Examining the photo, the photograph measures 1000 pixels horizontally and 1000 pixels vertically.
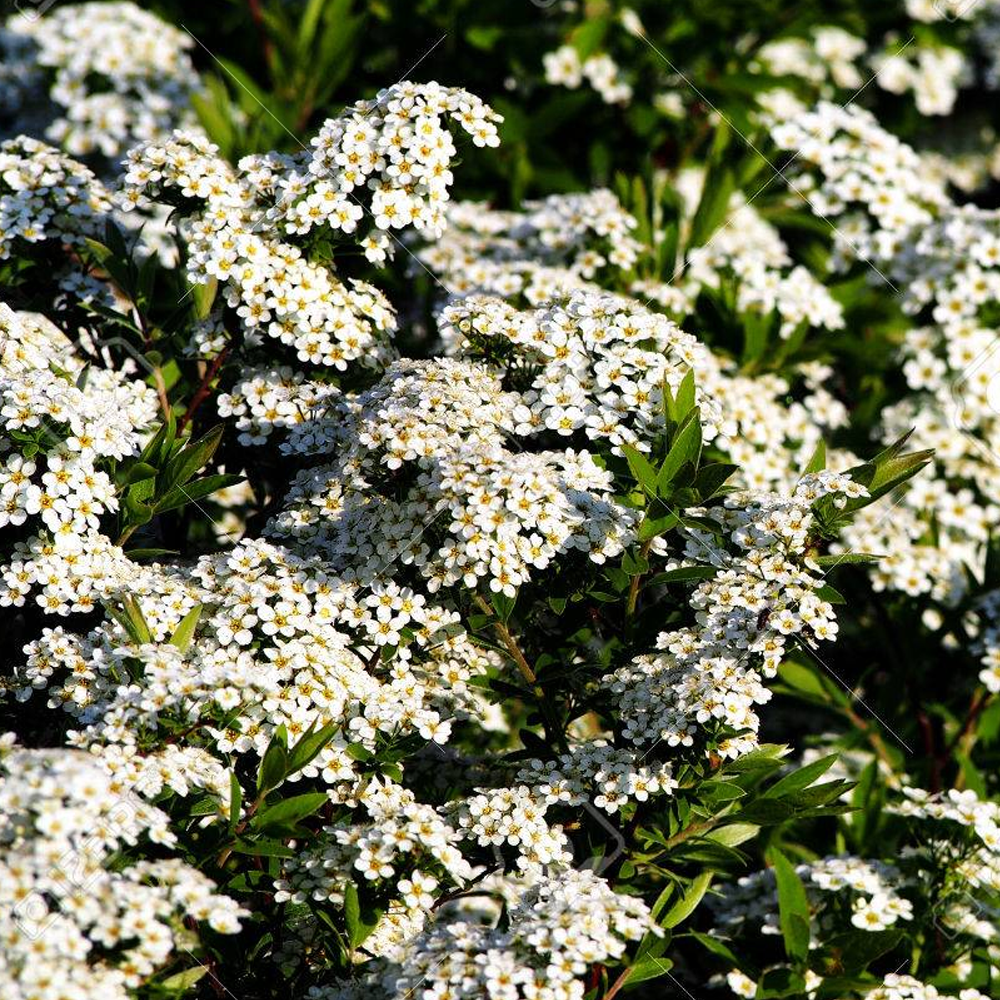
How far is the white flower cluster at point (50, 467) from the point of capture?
9.85 ft

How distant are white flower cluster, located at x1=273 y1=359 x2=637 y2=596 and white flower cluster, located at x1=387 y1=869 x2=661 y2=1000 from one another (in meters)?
0.65

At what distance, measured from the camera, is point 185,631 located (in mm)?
3000

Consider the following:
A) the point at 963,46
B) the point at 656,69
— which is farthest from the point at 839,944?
the point at 963,46

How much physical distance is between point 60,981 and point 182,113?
13.2ft

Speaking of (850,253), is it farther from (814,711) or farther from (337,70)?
(337,70)

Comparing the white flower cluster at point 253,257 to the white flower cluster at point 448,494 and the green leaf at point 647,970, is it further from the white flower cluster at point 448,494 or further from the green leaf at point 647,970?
the green leaf at point 647,970

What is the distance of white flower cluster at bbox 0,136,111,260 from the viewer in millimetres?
3705

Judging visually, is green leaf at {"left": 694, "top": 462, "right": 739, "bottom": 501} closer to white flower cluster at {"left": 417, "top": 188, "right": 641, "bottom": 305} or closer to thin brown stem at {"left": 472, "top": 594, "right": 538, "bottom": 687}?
thin brown stem at {"left": 472, "top": 594, "right": 538, "bottom": 687}

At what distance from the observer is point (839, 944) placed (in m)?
3.43

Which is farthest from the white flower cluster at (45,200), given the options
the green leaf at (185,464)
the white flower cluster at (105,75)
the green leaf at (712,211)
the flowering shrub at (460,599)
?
the green leaf at (712,211)

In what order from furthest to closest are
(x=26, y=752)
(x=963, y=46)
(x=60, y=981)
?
(x=963, y=46), (x=26, y=752), (x=60, y=981)

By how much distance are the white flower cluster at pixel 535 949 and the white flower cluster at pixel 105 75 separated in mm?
3604

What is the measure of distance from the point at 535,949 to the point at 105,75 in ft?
13.8

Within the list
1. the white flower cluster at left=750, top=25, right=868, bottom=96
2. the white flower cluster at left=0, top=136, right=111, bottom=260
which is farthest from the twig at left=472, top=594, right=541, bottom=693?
the white flower cluster at left=750, top=25, right=868, bottom=96
